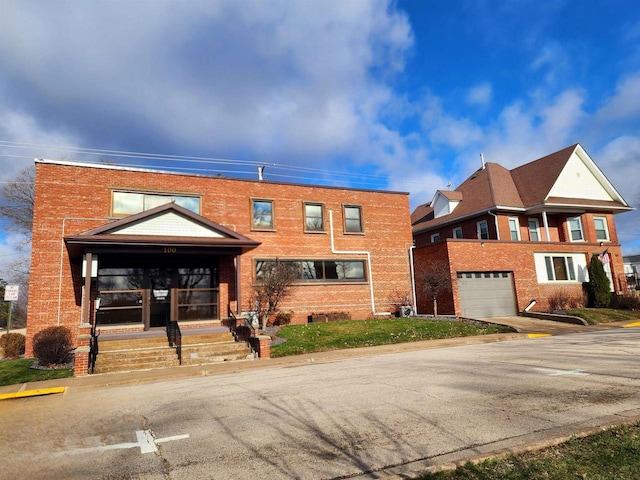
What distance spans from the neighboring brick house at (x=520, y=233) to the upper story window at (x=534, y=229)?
0.25ft

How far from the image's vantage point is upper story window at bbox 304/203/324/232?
2185 centimetres

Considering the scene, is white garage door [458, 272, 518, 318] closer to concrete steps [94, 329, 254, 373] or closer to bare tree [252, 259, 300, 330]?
bare tree [252, 259, 300, 330]

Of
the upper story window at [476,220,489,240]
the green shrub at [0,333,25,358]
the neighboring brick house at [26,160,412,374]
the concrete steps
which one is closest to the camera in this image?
the concrete steps

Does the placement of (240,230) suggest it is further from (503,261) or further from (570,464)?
(570,464)

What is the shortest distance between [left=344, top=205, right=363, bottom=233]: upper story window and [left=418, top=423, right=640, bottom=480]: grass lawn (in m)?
18.4

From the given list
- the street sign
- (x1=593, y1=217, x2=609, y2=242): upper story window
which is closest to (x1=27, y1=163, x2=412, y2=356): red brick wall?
the street sign

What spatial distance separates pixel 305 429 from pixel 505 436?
8.24 ft

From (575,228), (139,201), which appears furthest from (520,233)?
(139,201)

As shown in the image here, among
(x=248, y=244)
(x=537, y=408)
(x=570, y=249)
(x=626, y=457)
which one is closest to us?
(x=626, y=457)

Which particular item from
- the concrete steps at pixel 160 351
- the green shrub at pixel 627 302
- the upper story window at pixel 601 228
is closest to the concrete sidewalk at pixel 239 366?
the concrete steps at pixel 160 351

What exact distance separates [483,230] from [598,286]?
772cm

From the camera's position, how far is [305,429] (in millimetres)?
5680

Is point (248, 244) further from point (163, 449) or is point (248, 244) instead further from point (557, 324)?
point (557, 324)

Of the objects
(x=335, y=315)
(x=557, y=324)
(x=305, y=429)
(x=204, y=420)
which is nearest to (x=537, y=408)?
(x=305, y=429)
